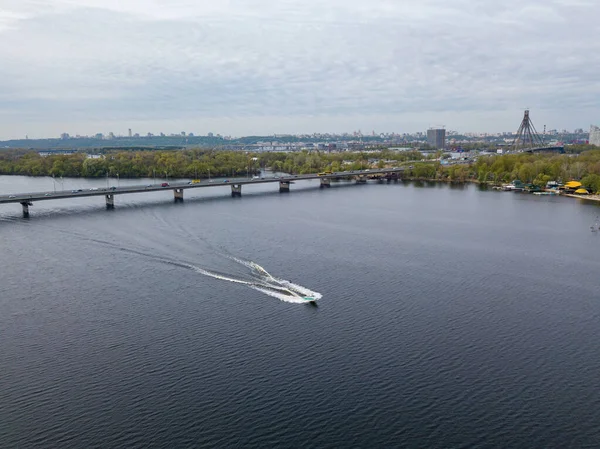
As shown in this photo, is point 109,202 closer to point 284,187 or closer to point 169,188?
point 169,188

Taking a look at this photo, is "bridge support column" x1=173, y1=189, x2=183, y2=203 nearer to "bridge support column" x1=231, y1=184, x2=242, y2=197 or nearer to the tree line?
"bridge support column" x1=231, y1=184, x2=242, y2=197

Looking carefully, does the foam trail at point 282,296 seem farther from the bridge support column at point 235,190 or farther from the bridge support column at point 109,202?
the bridge support column at point 235,190

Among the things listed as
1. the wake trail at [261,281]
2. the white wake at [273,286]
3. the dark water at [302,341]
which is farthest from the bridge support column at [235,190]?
the white wake at [273,286]

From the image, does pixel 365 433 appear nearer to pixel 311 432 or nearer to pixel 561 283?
pixel 311 432

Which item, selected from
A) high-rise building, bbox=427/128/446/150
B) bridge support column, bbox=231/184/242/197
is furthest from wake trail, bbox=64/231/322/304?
high-rise building, bbox=427/128/446/150

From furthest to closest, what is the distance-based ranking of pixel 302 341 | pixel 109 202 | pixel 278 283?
pixel 109 202, pixel 278 283, pixel 302 341

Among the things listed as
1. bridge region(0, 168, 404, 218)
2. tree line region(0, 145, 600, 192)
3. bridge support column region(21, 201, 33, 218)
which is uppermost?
tree line region(0, 145, 600, 192)

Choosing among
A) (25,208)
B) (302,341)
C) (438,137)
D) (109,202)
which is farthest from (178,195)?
(438,137)

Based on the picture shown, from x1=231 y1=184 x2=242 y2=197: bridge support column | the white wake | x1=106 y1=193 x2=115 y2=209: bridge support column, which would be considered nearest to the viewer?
the white wake
